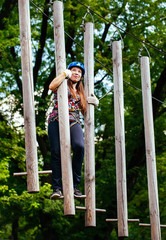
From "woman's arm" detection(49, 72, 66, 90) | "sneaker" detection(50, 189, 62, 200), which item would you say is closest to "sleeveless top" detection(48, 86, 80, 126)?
"woman's arm" detection(49, 72, 66, 90)

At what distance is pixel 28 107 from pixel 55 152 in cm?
66

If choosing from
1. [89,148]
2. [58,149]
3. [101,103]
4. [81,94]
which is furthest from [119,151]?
[101,103]

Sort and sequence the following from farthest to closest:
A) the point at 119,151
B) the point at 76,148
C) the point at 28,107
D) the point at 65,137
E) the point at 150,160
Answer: the point at 150,160, the point at 119,151, the point at 76,148, the point at 65,137, the point at 28,107

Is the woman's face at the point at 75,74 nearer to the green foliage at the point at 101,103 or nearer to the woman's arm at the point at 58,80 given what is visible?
the woman's arm at the point at 58,80

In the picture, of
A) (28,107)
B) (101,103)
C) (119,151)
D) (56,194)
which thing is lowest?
(56,194)

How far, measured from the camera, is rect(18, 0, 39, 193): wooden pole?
502 centimetres

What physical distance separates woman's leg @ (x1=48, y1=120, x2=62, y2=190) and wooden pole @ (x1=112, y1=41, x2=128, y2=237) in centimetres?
105

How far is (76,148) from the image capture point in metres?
5.44

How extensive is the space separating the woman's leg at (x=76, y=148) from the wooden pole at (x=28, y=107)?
525mm

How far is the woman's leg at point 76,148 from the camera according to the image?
5.44 metres

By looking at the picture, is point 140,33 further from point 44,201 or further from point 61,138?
point 61,138

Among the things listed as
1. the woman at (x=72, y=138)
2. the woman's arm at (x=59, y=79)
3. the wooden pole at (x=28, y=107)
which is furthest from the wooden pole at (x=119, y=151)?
the wooden pole at (x=28, y=107)

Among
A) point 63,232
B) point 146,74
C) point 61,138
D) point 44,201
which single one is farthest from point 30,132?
point 63,232

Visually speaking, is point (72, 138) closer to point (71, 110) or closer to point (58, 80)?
point (71, 110)
